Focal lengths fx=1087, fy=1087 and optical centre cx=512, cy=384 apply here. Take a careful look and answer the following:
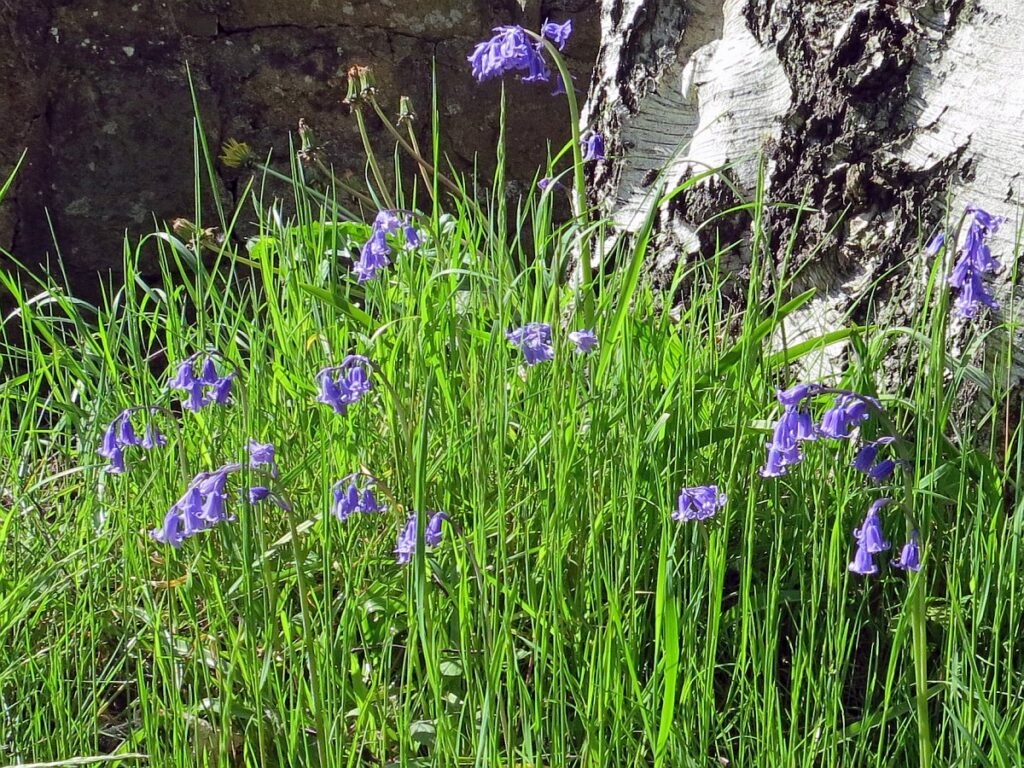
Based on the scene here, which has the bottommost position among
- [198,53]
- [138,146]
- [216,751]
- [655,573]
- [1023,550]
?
[216,751]

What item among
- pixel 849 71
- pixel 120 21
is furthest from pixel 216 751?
pixel 120 21

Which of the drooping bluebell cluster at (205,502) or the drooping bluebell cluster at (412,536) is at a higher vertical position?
the drooping bluebell cluster at (205,502)

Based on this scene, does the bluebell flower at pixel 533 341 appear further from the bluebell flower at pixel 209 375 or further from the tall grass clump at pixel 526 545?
the bluebell flower at pixel 209 375

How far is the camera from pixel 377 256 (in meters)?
2.04

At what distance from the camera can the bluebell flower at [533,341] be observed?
165cm

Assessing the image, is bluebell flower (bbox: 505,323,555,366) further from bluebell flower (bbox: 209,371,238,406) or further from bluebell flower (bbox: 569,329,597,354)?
bluebell flower (bbox: 209,371,238,406)

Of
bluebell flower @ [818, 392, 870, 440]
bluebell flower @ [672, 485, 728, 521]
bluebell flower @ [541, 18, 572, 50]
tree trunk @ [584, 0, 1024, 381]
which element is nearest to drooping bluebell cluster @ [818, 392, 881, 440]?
bluebell flower @ [818, 392, 870, 440]

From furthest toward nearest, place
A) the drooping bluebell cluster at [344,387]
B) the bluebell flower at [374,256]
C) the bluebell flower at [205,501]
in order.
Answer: the bluebell flower at [374,256] < the drooping bluebell cluster at [344,387] < the bluebell flower at [205,501]

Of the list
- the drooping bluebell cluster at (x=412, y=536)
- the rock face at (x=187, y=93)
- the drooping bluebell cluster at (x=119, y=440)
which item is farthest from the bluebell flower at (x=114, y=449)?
the rock face at (x=187, y=93)

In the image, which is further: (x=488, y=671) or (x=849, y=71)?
(x=849, y=71)

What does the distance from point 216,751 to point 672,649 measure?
2.28 feet

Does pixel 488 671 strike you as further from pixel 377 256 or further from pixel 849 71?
pixel 849 71

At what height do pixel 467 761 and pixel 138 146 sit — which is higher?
pixel 138 146

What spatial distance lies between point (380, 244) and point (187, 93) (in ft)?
7.02
